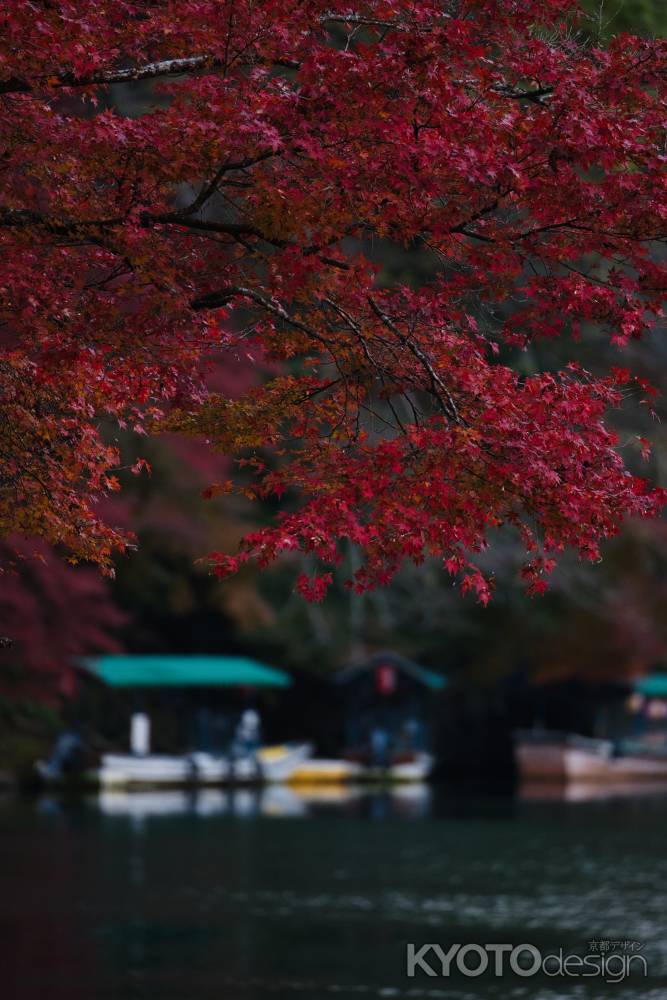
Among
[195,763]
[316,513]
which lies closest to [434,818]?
[195,763]

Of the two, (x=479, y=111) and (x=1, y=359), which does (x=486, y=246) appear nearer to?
(x=479, y=111)

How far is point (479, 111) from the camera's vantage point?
912 cm

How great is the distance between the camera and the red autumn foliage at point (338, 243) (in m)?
8.98

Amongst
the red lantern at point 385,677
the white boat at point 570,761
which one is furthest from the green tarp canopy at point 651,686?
the red lantern at point 385,677

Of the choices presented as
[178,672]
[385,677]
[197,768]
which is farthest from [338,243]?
[385,677]

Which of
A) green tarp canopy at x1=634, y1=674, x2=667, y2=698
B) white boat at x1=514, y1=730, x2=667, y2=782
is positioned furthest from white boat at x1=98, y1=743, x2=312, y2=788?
green tarp canopy at x1=634, y1=674, x2=667, y2=698

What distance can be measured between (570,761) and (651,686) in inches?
177

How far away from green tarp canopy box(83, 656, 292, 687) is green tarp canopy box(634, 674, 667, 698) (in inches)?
533

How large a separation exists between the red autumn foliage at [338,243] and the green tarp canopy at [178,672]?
118 feet

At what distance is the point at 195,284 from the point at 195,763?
38.3 metres

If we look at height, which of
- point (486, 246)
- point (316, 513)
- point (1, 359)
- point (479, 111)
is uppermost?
point (479, 111)

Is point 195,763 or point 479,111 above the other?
point 479,111

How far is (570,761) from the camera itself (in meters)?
54.1

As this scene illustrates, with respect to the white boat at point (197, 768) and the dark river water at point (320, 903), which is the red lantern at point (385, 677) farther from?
the dark river water at point (320, 903)
